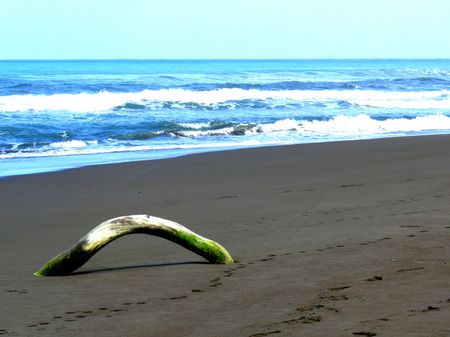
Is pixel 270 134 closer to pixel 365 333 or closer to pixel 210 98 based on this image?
pixel 210 98

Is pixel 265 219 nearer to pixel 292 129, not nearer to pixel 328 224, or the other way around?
pixel 328 224

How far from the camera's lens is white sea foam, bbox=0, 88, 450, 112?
90.2ft

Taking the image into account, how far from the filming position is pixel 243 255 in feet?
18.6

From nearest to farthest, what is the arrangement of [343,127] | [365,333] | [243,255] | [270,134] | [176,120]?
[365,333] → [243,255] → [270,134] → [343,127] → [176,120]

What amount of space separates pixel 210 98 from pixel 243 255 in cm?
2655

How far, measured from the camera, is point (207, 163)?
40.5 ft

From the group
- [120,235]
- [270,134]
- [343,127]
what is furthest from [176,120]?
[120,235]

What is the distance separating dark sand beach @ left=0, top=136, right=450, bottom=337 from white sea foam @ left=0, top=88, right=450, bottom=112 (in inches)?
660

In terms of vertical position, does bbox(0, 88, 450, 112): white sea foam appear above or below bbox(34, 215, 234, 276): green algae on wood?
below

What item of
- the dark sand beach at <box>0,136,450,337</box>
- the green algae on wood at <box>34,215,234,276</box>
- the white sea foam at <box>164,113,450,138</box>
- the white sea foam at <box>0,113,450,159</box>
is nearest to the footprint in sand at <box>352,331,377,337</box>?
the dark sand beach at <box>0,136,450,337</box>

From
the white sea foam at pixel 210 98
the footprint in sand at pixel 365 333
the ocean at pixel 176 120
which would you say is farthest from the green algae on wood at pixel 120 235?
the white sea foam at pixel 210 98

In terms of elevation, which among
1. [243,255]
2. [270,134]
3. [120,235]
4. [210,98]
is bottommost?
[270,134]

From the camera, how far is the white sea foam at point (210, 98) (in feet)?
90.2

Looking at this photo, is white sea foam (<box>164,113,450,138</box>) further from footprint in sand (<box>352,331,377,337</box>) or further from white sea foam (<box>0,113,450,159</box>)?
footprint in sand (<box>352,331,377,337</box>)
